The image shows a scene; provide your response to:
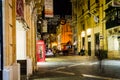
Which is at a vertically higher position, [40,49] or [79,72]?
[40,49]

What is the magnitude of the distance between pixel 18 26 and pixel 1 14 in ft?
24.1

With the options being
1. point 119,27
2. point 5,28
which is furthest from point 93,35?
point 5,28

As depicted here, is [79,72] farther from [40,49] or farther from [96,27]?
[96,27]

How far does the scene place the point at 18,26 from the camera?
1725 cm

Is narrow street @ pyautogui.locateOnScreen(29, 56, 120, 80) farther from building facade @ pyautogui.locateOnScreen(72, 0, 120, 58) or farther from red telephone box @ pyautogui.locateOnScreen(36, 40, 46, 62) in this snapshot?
building facade @ pyautogui.locateOnScreen(72, 0, 120, 58)


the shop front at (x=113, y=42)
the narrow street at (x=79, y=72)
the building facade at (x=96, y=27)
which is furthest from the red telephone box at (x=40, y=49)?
the shop front at (x=113, y=42)

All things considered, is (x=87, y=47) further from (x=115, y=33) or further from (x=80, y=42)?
(x=115, y=33)

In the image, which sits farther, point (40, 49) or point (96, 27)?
point (96, 27)

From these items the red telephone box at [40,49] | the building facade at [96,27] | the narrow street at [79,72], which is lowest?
the narrow street at [79,72]

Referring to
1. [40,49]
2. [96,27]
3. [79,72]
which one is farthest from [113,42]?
[79,72]

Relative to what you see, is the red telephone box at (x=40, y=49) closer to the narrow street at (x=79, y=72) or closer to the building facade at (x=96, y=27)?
the narrow street at (x=79, y=72)

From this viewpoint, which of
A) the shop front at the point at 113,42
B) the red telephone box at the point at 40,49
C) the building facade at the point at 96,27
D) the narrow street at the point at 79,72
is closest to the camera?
the narrow street at the point at 79,72

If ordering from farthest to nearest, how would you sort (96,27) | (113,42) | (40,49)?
(96,27)
(113,42)
(40,49)

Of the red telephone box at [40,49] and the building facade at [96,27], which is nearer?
the red telephone box at [40,49]
